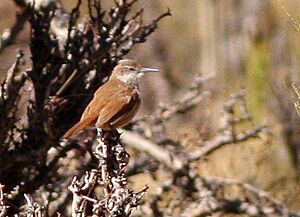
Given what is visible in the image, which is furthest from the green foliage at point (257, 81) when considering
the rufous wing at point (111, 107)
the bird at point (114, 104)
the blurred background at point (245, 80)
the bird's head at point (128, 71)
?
the rufous wing at point (111, 107)

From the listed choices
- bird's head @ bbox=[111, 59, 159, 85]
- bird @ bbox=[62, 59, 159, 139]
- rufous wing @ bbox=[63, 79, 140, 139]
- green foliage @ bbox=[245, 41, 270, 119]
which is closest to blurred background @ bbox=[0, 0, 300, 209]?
green foliage @ bbox=[245, 41, 270, 119]

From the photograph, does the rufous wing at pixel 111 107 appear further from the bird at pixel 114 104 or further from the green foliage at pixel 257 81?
the green foliage at pixel 257 81

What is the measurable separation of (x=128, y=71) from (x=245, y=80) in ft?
17.2

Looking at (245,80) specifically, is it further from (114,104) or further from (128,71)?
(114,104)

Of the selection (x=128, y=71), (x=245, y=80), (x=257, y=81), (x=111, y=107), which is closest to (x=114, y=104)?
(x=111, y=107)

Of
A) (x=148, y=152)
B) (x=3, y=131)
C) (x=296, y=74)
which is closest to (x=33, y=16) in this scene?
(x=3, y=131)

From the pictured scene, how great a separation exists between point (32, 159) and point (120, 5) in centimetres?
120

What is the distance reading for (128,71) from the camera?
7.16m

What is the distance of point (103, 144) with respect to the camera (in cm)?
489

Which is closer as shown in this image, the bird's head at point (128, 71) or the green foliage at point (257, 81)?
the bird's head at point (128, 71)

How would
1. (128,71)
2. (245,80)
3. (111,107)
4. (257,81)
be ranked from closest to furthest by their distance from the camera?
(111,107) → (128,71) → (257,81) → (245,80)

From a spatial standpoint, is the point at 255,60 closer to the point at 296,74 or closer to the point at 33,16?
the point at 296,74

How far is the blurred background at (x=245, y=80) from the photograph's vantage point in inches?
392

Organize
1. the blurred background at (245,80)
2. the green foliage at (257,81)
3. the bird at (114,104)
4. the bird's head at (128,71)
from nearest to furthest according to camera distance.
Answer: the bird at (114,104)
the bird's head at (128,71)
the blurred background at (245,80)
the green foliage at (257,81)
